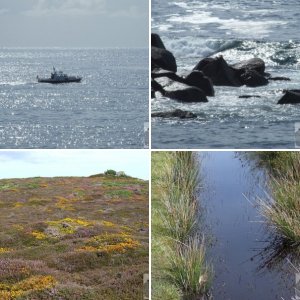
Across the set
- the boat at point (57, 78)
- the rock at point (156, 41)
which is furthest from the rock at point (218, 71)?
the boat at point (57, 78)

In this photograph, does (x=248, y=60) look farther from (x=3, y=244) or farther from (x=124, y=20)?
(x=3, y=244)

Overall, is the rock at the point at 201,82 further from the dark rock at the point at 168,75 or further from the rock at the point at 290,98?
the rock at the point at 290,98

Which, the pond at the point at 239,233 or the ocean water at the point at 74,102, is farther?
the ocean water at the point at 74,102

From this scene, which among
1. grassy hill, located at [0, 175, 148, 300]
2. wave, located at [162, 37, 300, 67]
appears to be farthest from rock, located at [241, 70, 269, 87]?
grassy hill, located at [0, 175, 148, 300]

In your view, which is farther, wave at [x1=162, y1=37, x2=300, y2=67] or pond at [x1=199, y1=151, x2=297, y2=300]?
wave at [x1=162, y1=37, x2=300, y2=67]

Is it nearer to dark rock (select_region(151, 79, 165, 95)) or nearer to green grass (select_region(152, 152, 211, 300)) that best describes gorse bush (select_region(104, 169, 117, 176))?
green grass (select_region(152, 152, 211, 300))
